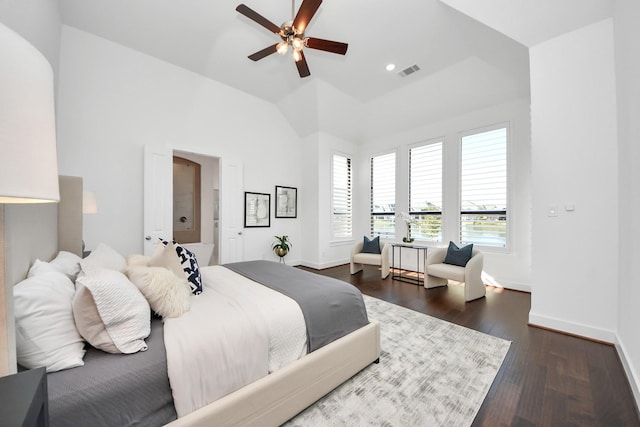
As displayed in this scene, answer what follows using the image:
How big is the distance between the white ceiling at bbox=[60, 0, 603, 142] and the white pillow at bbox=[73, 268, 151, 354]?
132 inches

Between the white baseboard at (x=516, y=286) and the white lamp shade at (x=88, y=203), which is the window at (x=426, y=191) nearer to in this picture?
the white baseboard at (x=516, y=286)

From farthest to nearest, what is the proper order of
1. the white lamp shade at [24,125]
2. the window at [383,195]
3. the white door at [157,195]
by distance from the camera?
the window at [383,195], the white door at [157,195], the white lamp shade at [24,125]

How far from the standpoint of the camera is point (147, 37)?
11.3 feet

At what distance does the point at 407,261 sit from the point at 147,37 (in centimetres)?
570

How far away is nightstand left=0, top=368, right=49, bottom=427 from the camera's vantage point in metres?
0.56

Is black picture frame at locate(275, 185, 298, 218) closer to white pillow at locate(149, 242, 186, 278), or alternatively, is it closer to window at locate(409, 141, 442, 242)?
window at locate(409, 141, 442, 242)

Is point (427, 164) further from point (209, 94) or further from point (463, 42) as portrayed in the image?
point (209, 94)

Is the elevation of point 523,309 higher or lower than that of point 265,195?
lower

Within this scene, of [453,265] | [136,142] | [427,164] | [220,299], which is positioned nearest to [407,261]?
[453,265]

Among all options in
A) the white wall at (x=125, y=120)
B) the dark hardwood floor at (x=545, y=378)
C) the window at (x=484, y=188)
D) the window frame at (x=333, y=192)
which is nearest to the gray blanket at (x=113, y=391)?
the dark hardwood floor at (x=545, y=378)

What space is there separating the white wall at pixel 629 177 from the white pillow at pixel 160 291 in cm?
284

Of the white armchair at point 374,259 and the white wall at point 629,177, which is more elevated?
the white wall at point 629,177

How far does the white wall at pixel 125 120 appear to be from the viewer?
318 cm

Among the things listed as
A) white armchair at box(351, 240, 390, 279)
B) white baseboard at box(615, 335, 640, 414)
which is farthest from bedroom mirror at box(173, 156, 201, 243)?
white baseboard at box(615, 335, 640, 414)
